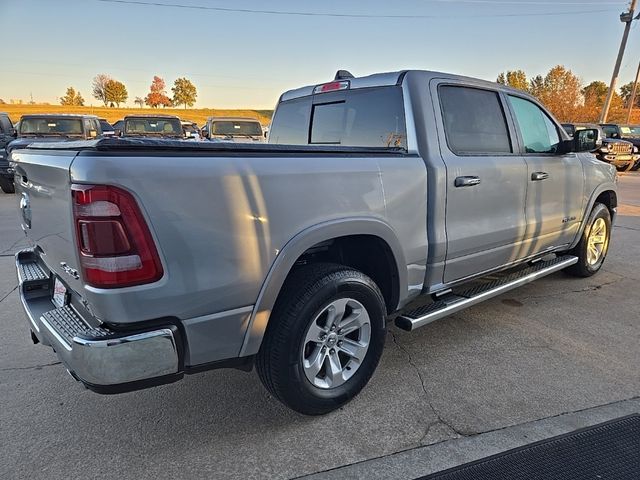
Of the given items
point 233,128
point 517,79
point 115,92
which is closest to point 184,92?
point 115,92

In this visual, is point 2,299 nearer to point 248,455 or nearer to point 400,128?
point 248,455

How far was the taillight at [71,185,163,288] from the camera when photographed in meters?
1.79

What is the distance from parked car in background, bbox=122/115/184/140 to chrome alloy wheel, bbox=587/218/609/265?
1196 centimetres

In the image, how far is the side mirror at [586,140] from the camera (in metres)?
4.18

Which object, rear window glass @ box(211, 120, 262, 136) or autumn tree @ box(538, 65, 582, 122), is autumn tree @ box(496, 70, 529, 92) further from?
rear window glass @ box(211, 120, 262, 136)

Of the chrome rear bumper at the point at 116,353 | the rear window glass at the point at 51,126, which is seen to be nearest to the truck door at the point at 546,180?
the chrome rear bumper at the point at 116,353

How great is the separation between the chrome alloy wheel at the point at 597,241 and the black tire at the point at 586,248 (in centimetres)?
3

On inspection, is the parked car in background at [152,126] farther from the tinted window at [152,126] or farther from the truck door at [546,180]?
the truck door at [546,180]

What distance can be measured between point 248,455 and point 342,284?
1006 millimetres

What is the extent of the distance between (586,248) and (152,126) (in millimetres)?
12819

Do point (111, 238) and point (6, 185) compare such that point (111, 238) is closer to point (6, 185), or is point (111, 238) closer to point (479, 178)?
point (479, 178)

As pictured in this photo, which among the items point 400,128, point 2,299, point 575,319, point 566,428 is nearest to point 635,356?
point 575,319

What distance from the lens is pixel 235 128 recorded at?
13.7 m

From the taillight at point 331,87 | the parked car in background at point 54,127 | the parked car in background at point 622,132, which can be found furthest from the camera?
the parked car in background at point 622,132
